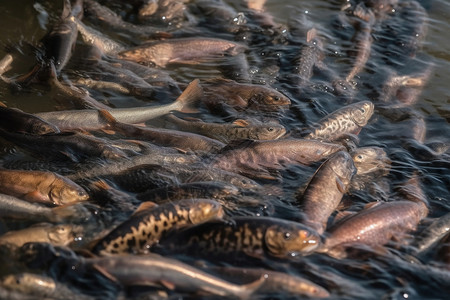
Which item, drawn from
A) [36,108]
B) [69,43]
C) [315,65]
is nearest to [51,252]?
[36,108]

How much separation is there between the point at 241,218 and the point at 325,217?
0.70 meters

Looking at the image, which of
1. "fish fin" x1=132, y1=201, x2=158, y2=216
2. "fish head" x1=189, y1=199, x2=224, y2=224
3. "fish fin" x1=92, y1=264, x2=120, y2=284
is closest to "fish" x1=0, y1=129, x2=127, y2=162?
"fish fin" x1=132, y1=201, x2=158, y2=216

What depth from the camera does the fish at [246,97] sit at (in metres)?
6.08

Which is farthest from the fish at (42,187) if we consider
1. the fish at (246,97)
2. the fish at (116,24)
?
the fish at (116,24)

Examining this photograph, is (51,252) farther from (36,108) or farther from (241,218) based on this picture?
(36,108)

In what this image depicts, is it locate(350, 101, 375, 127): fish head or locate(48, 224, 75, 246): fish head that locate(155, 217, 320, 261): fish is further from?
locate(350, 101, 375, 127): fish head

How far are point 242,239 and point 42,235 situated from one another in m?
1.17

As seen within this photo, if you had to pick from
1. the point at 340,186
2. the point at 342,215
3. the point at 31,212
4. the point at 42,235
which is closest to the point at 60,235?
the point at 42,235

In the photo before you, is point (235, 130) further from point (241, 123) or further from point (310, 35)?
point (310, 35)

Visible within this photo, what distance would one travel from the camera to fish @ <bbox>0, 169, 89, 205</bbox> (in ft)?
14.1

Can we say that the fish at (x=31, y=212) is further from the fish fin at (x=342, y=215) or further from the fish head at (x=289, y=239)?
the fish fin at (x=342, y=215)

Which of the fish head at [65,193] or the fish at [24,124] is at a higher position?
the fish at [24,124]

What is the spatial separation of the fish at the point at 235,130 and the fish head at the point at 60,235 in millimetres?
1849

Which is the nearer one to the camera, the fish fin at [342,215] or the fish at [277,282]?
the fish at [277,282]
